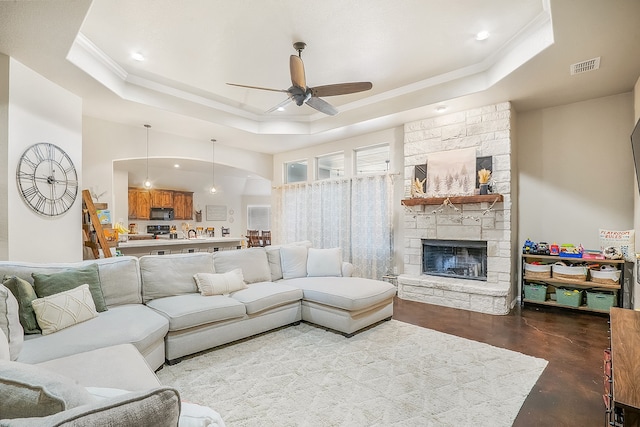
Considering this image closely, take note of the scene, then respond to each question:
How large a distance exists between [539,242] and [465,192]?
1.24 metres

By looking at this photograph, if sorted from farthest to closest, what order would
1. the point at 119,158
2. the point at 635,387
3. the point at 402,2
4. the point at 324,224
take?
the point at 324,224 → the point at 119,158 → the point at 402,2 → the point at 635,387

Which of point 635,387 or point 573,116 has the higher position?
point 573,116

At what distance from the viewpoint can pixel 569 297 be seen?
3947 millimetres

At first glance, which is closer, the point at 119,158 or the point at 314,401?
the point at 314,401

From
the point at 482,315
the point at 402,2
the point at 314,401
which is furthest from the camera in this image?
the point at 482,315

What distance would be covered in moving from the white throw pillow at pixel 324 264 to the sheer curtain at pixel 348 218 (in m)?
1.40

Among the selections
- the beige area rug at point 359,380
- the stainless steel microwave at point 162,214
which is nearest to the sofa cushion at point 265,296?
the beige area rug at point 359,380

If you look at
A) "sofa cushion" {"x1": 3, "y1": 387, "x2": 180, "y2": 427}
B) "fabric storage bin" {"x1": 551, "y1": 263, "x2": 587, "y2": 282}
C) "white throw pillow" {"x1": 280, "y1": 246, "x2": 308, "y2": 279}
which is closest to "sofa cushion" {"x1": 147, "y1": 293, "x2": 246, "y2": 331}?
"white throw pillow" {"x1": 280, "y1": 246, "x2": 308, "y2": 279}

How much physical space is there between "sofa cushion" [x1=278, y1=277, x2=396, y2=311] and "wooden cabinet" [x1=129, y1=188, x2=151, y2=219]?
744 centimetres

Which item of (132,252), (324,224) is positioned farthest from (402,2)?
(132,252)

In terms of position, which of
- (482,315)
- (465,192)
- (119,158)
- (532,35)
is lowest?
(482,315)

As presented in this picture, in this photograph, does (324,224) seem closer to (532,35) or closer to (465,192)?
(465,192)

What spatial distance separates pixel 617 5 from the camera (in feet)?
7.38

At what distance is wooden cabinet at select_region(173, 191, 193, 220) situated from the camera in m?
10.1
